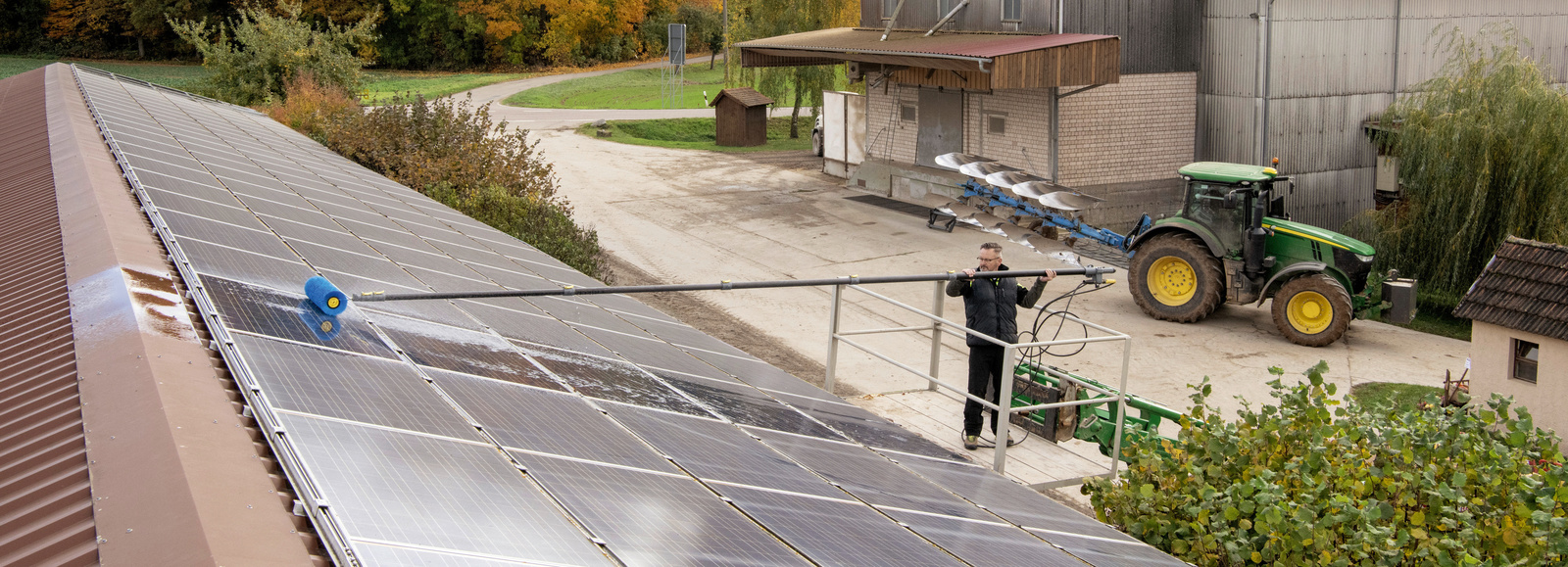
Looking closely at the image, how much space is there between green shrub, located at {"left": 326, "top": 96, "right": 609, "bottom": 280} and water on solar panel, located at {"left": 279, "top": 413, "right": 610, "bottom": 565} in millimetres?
12545

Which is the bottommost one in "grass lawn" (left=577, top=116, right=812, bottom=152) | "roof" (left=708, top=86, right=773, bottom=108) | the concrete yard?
the concrete yard

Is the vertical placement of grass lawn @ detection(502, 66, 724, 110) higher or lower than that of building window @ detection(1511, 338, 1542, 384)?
→ higher

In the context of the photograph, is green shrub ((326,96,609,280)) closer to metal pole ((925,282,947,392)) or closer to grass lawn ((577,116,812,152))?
metal pole ((925,282,947,392))

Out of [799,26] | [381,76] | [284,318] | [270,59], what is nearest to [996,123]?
[799,26]

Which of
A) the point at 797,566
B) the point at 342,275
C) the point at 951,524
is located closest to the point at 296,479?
the point at 797,566

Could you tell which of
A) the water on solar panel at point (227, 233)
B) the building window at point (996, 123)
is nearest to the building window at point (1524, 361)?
the water on solar panel at point (227, 233)

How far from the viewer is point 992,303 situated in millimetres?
10594

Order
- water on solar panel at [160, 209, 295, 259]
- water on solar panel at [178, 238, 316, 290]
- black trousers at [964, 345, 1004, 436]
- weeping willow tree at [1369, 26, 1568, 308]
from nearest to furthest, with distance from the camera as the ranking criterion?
water on solar panel at [178, 238, 316, 290] < water on solar panel at [160, 209, 295, 259] < black trousers at [964, 345, 1004, 436] < weeping willow tree at [1369, 26, 1568, 308]

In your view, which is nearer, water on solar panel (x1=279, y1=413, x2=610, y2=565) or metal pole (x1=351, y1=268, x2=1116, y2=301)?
water on solar panel (x1=279, y1=413, x2=610, y2=565)

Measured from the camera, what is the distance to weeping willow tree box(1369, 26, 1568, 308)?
58.0 feet

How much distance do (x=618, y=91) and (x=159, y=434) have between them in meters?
56.7

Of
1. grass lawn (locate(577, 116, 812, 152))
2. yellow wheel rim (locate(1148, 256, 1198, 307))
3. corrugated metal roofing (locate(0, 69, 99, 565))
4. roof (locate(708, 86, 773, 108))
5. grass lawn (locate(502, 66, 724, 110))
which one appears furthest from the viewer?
grass lawn (locate(502, 66, 724, 110))

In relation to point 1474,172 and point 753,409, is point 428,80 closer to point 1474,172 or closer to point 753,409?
point 1474,172

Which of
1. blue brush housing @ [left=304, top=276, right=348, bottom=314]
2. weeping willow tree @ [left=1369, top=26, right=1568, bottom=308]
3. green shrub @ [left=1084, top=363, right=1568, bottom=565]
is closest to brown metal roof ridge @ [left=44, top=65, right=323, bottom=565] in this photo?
blue brush housing @ [left=304, top=276, right=348, bottom=314]
